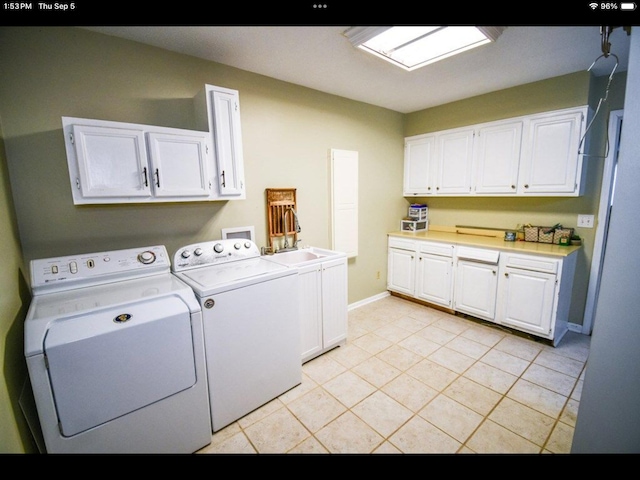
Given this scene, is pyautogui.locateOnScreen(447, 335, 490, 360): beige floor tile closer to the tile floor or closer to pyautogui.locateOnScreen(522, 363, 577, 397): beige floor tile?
the tile floor

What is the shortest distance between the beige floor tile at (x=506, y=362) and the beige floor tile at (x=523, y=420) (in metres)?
0.42

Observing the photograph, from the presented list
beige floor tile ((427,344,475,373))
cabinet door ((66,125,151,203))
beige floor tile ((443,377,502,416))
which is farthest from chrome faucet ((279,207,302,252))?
beige floor tile ((443,377,502,416))

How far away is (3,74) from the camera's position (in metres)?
1.58

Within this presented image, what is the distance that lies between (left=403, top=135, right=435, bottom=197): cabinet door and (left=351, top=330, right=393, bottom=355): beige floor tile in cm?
210

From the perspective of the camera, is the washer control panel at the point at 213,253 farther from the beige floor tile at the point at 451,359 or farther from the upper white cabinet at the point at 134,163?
the beige floor tile at the point at 451,359

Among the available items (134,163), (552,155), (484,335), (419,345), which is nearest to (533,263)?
(484,335)

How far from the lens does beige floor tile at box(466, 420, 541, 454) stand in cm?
160

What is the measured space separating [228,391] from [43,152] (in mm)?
1923

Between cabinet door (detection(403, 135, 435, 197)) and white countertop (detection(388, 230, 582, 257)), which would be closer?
white countertop (detection(388, 230, 582, 257))

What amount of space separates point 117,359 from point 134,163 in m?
1.17

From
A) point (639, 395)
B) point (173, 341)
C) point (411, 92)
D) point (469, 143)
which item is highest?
point (411, 92)

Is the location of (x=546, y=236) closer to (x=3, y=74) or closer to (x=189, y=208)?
(x=189, y=208)

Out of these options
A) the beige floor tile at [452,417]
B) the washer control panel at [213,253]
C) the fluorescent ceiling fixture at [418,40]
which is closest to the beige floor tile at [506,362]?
the beige floor tile at [452,417]
